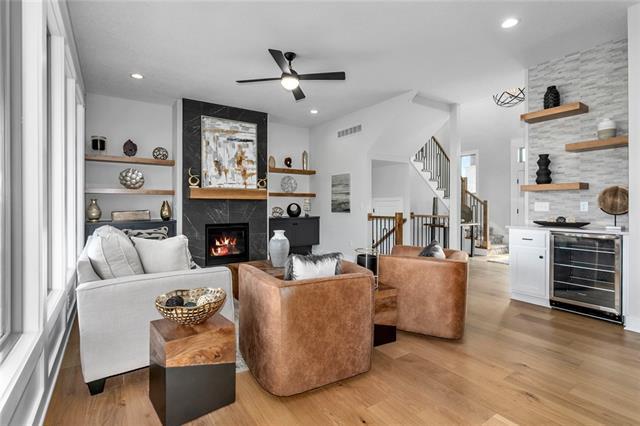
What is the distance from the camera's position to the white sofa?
2031 millimetres

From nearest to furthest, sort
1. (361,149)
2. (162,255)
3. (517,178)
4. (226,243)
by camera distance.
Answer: (162,255) < (226,243) < (361,149) < (517,178)

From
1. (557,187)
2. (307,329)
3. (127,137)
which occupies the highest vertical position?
(127,137)

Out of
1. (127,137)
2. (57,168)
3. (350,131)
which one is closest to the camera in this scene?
(57,168)

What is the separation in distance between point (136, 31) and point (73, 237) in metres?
2.24

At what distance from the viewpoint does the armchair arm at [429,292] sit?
9.31ft

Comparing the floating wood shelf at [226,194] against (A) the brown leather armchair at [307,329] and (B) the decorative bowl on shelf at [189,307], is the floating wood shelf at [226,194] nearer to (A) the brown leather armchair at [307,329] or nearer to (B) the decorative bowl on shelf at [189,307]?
(A) the brown leather armchair at [307,329]

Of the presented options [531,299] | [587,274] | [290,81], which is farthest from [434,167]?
[290,81]

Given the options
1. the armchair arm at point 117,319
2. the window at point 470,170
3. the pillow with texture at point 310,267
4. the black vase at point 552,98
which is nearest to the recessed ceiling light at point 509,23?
the black vase at point 552,98

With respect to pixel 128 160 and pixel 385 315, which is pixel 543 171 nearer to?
pixel 385 315

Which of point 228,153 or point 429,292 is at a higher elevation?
point 228,153

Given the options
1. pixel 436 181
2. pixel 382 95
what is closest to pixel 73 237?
pixel 382 95

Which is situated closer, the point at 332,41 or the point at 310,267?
the point at 310,267

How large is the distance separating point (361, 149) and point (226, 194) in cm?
260

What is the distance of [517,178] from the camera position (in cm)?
780
